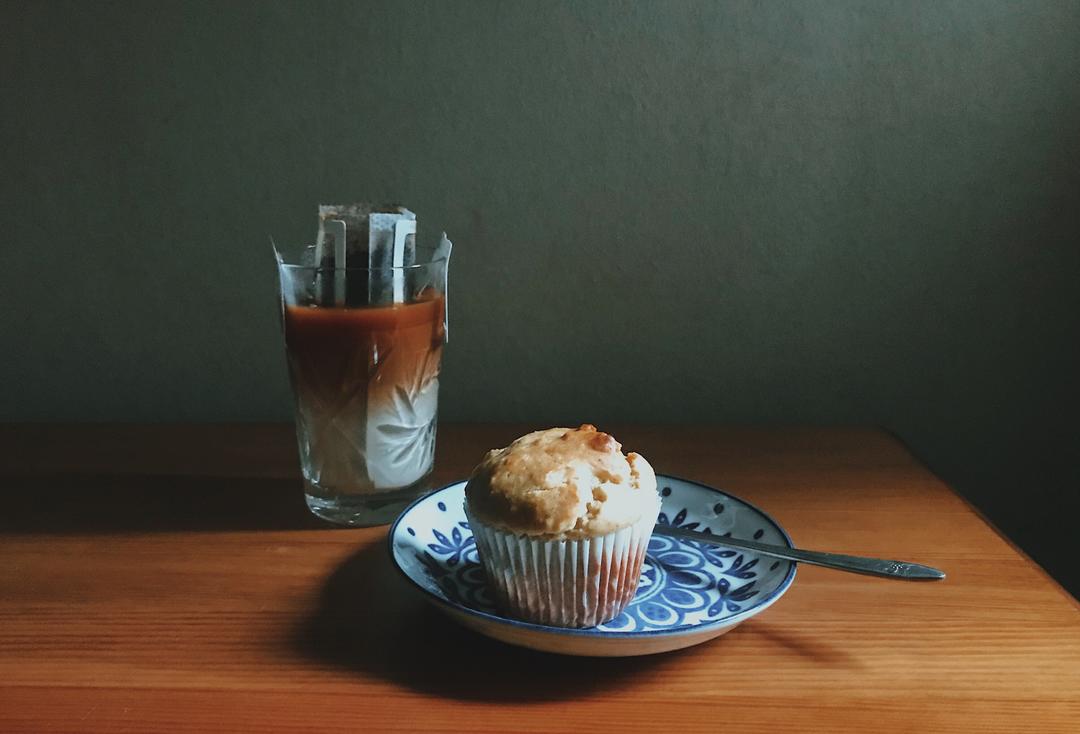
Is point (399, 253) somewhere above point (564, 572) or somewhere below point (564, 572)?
above

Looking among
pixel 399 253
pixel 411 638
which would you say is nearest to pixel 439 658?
pixel 411 638

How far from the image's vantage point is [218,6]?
102 cm

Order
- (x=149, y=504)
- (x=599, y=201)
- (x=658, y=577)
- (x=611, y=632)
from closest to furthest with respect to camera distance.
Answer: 1. (x=611, y=632)
2. (x=658, y=577)
3. (x=149, y=504)
4. (x=599, y=201)

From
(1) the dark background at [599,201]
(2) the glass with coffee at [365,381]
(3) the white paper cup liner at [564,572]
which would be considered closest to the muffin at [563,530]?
(3) the white paper cup liner at [564,572]

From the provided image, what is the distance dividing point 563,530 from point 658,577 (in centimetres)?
13

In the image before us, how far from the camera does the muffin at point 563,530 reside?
0.60 meters

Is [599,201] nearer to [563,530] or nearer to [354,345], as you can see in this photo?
[354,345]

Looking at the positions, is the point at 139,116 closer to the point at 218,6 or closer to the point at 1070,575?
the point at 218,6

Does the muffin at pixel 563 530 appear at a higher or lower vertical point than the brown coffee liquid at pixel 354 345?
lower

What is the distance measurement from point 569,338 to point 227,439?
1.32ft

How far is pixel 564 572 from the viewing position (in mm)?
601

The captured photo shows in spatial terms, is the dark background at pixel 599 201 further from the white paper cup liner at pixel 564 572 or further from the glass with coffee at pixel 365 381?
the white paper cup liner at pixel 564 572

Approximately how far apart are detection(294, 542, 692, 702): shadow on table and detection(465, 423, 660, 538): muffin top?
78 millimetres

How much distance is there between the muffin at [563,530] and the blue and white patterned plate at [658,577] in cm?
2
